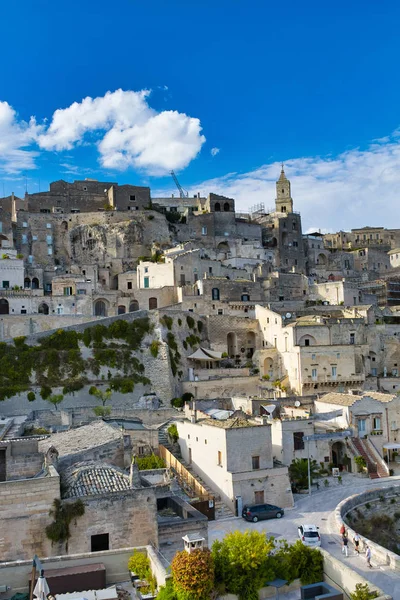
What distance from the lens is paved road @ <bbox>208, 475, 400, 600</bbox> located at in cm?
1878

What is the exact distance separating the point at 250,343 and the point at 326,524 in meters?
30.8

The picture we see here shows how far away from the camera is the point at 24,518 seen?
17078 mm

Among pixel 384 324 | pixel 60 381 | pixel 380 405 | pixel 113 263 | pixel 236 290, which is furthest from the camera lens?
pixel 113 263

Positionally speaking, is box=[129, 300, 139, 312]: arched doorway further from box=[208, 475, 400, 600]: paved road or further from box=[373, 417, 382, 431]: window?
box=[208, 475, 400, 600]: paved road

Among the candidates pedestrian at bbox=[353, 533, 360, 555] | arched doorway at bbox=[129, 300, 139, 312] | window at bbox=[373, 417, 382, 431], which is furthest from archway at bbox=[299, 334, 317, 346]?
pedestrian at bbox=[353, 533, 360, 555]

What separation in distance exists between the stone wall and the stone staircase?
10.3 meters

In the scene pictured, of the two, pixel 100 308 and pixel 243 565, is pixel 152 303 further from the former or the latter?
pixel 243 565

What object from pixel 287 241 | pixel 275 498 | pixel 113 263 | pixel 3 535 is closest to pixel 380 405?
pixel 275 498

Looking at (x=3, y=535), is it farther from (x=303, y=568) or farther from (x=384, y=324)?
(x=384, y=324)

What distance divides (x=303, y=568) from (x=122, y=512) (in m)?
5.65

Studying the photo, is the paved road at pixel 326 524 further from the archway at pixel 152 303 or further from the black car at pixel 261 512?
the archway at pixel 152 303

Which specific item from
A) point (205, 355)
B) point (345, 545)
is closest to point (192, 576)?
point (345, 545)

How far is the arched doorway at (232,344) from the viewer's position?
5492cm

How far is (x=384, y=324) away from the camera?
52.0m
